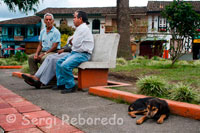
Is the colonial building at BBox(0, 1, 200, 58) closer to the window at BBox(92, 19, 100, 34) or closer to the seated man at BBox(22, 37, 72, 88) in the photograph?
the window at BBox(92, 19, 100, 34)

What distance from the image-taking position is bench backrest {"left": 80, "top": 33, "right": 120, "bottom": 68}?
474 cm

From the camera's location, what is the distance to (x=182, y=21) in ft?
25.7

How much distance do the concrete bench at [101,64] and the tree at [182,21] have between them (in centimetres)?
381

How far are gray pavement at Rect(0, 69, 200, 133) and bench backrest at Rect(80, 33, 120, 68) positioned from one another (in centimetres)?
91

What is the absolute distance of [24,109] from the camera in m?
3.22

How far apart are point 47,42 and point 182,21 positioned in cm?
441

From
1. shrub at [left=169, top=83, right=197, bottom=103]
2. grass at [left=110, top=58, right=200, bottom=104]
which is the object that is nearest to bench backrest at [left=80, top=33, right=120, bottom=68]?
grass at [left=110, top=58, right=200, bottom=104]

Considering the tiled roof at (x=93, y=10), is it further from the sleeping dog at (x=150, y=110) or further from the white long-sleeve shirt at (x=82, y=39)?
the sleeping dog at (x=150, y=110)

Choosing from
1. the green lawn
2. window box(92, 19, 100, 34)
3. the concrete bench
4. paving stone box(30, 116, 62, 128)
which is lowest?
the green lawn

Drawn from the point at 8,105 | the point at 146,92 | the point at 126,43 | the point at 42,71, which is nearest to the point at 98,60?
the point at 42,71

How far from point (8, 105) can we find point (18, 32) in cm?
4263

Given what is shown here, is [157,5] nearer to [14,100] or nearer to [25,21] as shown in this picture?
[25,21]

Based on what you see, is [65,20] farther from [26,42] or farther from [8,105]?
[8,105]

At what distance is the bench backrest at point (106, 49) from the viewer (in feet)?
15.6
